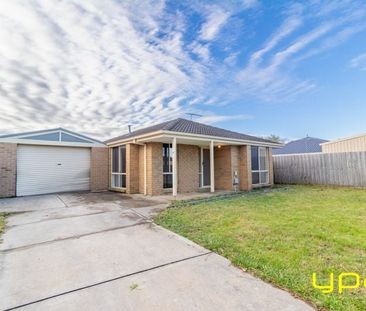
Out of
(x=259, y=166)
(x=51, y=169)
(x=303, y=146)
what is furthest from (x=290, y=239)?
(x=303, y=146)

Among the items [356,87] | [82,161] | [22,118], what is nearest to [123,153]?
[82,161]

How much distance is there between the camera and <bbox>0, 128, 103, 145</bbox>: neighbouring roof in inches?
444

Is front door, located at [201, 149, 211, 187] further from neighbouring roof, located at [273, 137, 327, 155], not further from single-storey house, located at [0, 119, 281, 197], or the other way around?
neighbouring roof, located at [273, 137, 327, 155]

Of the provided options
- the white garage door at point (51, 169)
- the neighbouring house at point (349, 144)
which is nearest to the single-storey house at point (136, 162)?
the white garage door at point (51, 169)

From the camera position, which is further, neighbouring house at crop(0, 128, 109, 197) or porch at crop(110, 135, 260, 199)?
neighbouring house at crop(0, 128, 109, 197)

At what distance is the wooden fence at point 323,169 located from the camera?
40.8 ft

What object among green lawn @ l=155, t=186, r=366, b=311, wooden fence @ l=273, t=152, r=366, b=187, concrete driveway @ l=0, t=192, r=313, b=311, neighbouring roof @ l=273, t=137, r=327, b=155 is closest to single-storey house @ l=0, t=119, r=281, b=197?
wooden fence @ l=273, t=152, r=366, b=187

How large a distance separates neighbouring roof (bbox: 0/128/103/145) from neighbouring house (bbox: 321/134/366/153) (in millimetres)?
18634

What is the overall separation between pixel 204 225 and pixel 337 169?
12.2 metres

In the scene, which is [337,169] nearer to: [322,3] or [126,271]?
[322,3]

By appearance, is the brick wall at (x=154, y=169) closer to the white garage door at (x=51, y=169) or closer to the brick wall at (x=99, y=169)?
the brick wall at (x=99, y=169)

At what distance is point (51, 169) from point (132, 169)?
4.95 meters

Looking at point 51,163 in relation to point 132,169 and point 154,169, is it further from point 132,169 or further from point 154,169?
point 154,169

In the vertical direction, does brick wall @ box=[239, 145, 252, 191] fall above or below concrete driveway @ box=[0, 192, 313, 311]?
above
